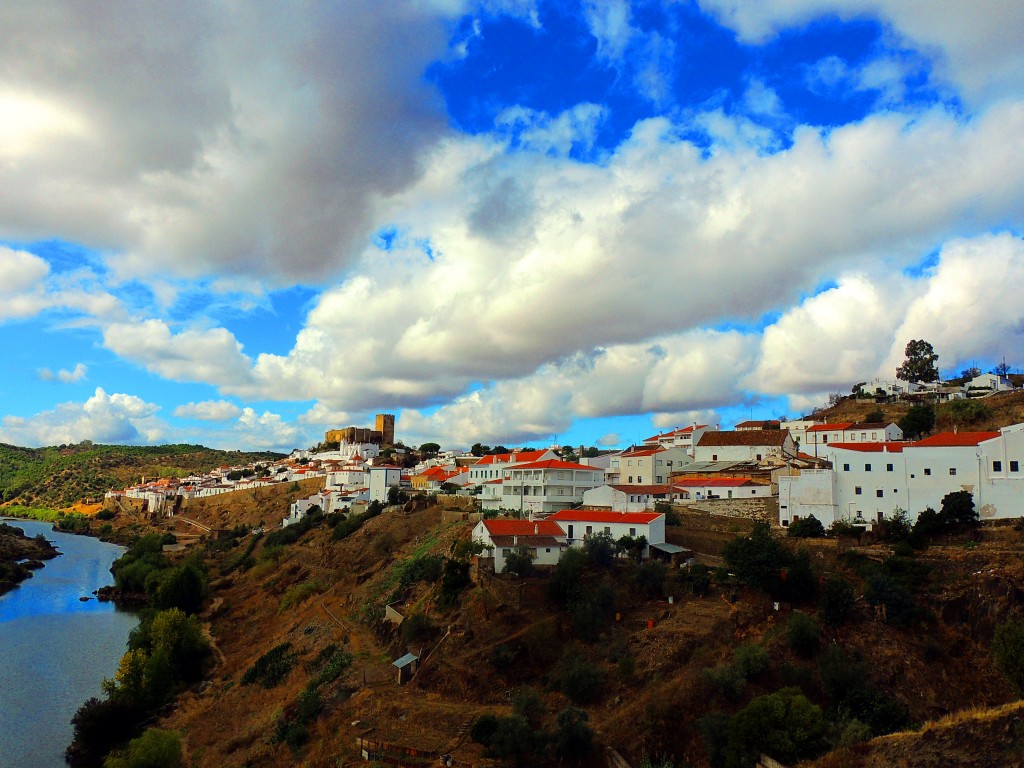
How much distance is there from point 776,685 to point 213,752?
2210cm

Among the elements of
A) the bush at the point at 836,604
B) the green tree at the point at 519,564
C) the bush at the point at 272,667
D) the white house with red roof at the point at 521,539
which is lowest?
the bush at the point at 272,667

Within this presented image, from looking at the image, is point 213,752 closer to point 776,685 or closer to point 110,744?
point 110,744

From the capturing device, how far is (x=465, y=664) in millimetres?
28172

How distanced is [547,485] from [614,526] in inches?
340

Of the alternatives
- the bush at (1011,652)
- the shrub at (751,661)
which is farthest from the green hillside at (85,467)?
the bush at (1011,652)

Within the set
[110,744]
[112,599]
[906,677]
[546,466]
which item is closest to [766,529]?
[906,677]

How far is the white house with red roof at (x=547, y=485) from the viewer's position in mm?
43031

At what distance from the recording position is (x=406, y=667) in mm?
29375

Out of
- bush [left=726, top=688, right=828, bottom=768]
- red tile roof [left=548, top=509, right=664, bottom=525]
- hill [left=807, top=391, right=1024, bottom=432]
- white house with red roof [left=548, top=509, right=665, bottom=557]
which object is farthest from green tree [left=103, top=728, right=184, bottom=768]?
hill [left=807, top=391, right=1024, bottom=432]

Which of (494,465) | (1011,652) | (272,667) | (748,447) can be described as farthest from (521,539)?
(748,447)

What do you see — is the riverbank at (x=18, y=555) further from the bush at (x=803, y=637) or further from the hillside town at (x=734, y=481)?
the bush at (x=803, y=637)

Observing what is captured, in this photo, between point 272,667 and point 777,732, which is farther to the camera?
point 272,667

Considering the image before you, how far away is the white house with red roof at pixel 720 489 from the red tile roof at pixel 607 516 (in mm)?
8271

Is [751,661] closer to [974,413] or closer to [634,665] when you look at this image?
[634,665]
